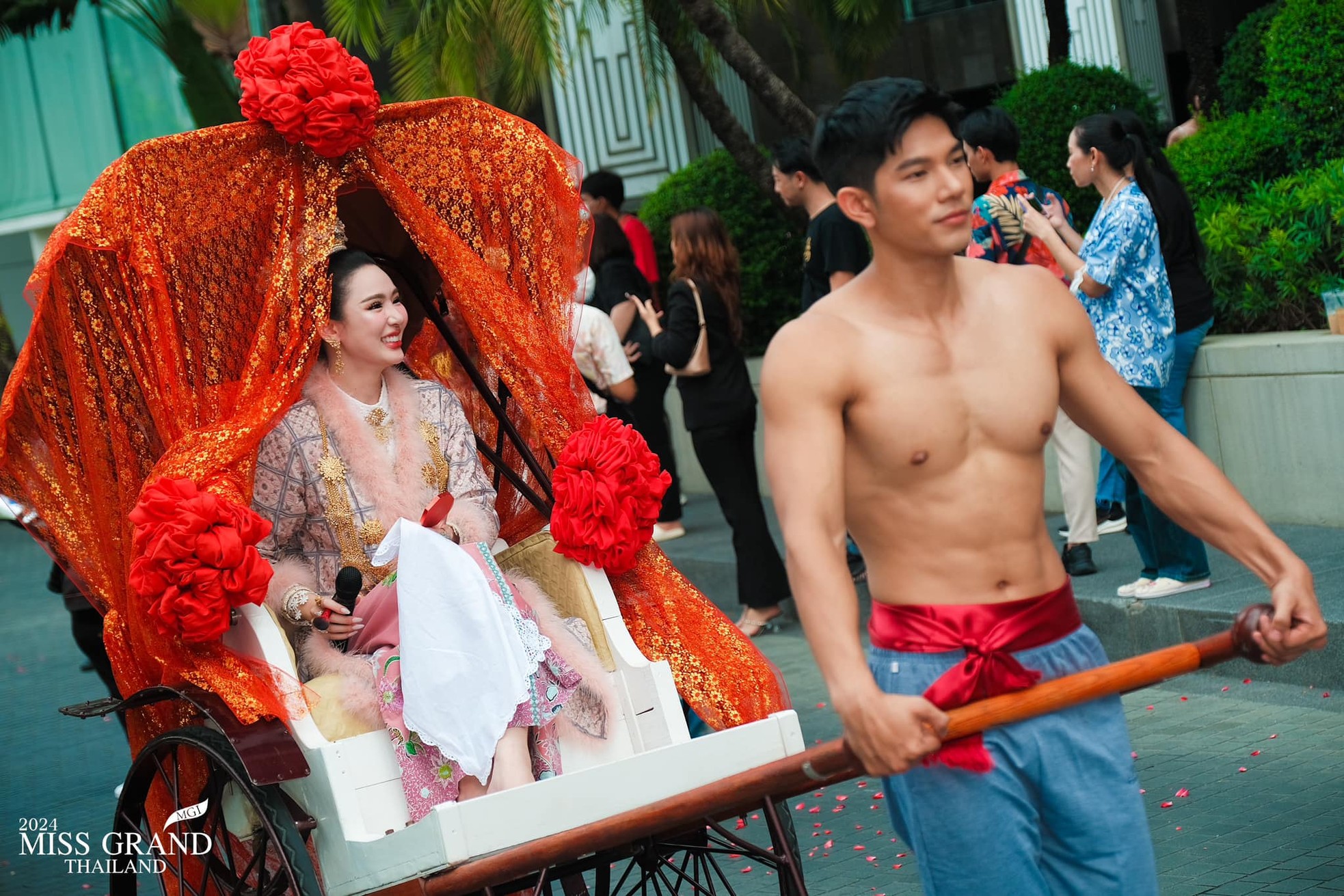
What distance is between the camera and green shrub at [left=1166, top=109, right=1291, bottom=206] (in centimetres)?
930

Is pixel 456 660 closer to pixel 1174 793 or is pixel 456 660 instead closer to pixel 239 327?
pixel 239 327

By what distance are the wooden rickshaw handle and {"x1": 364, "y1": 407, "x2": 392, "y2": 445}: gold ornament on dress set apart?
1620 mm

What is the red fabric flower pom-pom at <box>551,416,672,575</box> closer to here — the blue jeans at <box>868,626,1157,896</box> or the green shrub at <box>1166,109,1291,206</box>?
the blue jeans at <box>868,626,1157,896</box>

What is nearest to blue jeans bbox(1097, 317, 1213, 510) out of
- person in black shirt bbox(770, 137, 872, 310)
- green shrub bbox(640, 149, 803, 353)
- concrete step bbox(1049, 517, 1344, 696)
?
concrete step bbox(1049, 517, 1344, 696)

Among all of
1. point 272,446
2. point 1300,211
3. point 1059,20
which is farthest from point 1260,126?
point 272,446

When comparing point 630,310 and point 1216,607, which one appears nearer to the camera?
point 1216,607

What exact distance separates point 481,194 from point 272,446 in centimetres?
101

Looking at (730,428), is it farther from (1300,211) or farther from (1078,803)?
(1078,803)

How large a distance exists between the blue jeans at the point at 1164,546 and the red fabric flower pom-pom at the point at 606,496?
2.89m

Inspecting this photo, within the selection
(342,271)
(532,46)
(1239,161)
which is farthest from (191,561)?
(532,46)

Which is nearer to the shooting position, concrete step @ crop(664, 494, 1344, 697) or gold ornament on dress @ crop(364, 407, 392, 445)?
gold ornament on dress @ crop(364, 407, 392, 445)

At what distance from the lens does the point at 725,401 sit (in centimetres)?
832

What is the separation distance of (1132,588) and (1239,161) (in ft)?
11.6

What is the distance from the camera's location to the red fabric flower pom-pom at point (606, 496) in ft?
14.5
